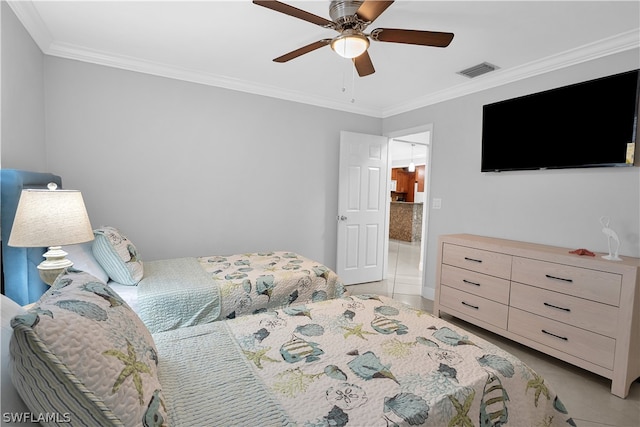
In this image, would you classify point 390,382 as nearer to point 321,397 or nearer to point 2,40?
point 321,397

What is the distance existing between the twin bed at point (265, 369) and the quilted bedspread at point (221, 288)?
6.0 inches

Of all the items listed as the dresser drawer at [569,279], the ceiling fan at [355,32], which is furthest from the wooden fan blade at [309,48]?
the dresser drawer at [569,279]

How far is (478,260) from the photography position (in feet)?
9.34

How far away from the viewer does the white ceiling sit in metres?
2.07

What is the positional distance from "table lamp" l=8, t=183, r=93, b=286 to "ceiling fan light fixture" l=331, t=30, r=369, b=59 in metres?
1.77

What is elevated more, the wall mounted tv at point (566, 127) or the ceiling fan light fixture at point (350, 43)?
the ceiling fan light fixture at point (350, 43)

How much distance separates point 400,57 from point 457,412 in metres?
2.73

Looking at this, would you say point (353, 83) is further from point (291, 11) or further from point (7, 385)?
point (7, 385)

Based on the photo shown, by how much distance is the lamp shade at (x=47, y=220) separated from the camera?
1487 millimetres

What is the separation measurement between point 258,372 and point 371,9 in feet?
6.02

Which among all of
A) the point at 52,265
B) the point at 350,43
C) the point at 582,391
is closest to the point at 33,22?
the point at 52,265

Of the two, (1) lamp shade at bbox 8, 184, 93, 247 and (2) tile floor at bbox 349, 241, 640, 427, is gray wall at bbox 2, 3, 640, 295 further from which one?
(2) tile floor at bbox 349, 241, 640, 427

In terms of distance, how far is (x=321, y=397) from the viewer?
1.01m

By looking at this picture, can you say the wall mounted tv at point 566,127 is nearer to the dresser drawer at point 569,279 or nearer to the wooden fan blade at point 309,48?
the dresser drawer at point 569,279
